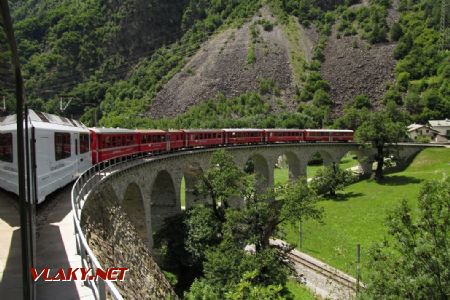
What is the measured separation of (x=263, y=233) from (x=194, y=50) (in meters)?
114

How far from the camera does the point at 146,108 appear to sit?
346 ft

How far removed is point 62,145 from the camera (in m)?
15.6

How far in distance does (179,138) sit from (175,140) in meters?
0.82

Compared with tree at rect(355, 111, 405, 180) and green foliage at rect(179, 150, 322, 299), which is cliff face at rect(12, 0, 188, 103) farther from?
green foliage at rect(179, 150, 322, 299)

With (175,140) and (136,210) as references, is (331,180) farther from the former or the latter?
(136,210)

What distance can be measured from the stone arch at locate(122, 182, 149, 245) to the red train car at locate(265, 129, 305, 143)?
25.3m

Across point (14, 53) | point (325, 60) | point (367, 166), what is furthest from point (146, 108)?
point (14, 53)

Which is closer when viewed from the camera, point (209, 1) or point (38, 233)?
point (38, 233)

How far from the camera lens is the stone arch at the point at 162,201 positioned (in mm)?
31609

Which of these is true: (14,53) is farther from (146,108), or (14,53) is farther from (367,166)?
(146,108)

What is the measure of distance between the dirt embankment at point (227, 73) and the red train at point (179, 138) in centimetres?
4713

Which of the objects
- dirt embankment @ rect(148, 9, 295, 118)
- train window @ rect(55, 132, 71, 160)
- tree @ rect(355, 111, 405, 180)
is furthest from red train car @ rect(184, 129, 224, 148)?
dirt embankment @ rect(148, 9, 295, 118)

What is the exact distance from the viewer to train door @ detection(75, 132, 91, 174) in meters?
18.2

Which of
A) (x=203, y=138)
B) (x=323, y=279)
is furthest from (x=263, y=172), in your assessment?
(x=323, y=279)
